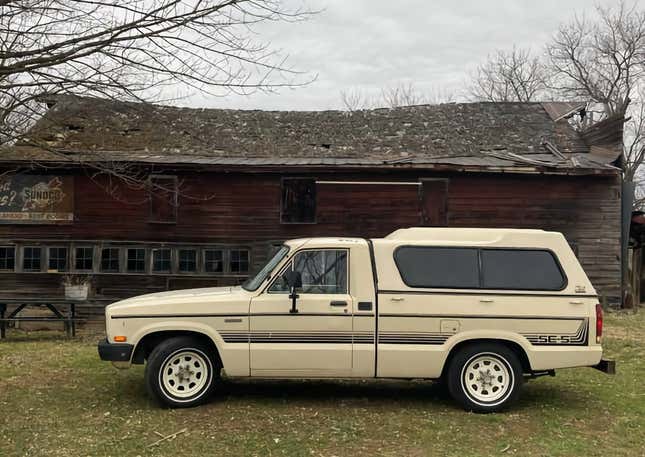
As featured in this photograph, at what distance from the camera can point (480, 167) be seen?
48.7ft

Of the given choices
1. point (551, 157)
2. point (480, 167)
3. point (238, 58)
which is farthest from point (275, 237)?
point (238, 58)

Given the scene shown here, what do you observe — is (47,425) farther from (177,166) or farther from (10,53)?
(177,166)

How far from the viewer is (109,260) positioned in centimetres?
1542

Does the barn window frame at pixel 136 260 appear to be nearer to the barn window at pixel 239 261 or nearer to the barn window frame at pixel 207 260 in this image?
the barn window frame at pixel 207 260

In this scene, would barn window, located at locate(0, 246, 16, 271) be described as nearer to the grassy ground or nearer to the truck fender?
the grassy ground

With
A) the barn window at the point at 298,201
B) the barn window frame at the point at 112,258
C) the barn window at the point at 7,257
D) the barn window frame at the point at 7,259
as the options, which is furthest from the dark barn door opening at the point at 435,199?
the barn window at the point at 7,257

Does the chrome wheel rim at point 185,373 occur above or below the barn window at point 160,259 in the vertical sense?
below

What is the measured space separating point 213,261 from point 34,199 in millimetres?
4982

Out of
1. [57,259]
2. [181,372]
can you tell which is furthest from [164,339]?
[57,259]

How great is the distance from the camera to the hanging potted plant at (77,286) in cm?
1363

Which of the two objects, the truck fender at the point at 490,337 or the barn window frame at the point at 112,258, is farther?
the barn window frame at the point at 112,258

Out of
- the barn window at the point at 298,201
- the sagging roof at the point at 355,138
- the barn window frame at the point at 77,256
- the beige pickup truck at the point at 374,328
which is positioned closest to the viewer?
the beige pickup truck at the point at 374,328

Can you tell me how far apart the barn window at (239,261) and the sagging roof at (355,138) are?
2419 mm

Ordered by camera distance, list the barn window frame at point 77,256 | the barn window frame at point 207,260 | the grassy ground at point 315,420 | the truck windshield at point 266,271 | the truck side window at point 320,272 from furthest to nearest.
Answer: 1. the barn window frame at point 207,260
2. the barn window frame at point 77,256
3. the truck windshield at point 266,271
4. the truck side window at point 320,272
5. the grassy ground at point 315,420
